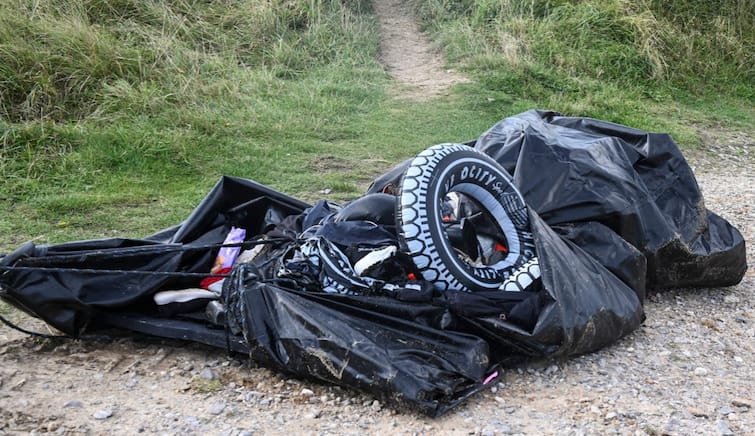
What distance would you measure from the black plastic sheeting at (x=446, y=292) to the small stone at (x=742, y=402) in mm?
586

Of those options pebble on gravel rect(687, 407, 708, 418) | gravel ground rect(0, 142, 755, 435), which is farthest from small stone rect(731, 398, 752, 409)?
pebble on gravel rect(687, 407, 708, 418)

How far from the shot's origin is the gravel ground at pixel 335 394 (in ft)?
10.5

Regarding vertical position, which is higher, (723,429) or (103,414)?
(103,414)

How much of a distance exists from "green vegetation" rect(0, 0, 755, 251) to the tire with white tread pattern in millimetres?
2427

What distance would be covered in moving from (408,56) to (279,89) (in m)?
2.55

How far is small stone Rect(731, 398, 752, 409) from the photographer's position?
3.43 meters

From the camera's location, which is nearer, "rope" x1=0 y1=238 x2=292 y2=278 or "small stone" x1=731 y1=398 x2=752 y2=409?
"small stone" x1=731 y1=398 x2=752 y2=409

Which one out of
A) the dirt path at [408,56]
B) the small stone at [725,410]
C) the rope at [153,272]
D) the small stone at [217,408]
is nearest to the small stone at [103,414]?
the small stone at [217,408]

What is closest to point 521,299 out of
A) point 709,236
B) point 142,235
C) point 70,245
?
point 709,236

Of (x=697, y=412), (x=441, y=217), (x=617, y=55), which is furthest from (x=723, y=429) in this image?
(x=617, y=55)

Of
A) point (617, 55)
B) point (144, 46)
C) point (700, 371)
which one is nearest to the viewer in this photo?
point (700, 371)

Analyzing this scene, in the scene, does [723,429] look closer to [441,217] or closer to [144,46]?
[441,217]

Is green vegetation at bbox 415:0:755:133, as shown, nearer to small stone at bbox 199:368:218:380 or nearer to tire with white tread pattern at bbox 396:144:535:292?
tire with white tread pattern at bbox 396:144:535:292

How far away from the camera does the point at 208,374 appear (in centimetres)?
359
